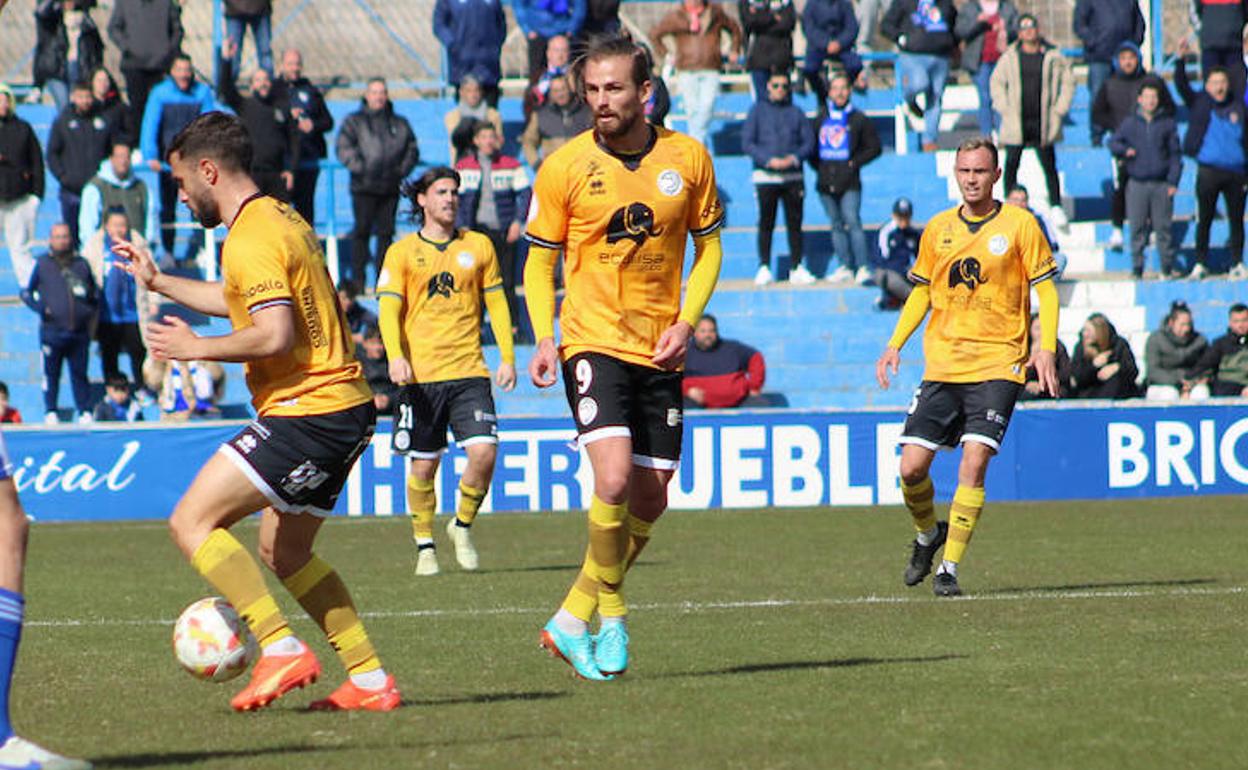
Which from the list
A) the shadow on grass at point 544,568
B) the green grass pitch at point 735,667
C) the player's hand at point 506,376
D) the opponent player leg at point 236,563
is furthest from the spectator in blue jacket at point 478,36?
the opponent player leg at point 236,563

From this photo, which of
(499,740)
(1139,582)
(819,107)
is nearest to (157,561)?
(1139,582)

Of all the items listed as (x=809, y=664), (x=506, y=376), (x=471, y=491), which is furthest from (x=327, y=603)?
(x=471, y=491)

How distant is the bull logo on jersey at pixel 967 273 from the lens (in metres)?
12.4

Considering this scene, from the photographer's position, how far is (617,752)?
6.91 metres

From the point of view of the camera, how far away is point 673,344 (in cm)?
870

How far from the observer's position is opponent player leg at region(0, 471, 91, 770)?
6.23 m

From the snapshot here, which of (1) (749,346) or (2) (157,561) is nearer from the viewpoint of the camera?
(2) (157,561)

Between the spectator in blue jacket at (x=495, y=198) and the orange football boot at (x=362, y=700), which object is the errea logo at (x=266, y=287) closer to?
the orange football boot at (x=362, y=700)

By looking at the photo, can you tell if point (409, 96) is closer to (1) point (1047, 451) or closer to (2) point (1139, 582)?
(1) point (1047, 451)

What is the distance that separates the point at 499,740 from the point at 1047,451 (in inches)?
593

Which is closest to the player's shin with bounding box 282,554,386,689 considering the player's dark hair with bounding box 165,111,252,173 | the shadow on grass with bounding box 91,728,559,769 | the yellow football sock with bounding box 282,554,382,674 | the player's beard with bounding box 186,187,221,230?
the yellow football sock with bounding box 282,554,382,674

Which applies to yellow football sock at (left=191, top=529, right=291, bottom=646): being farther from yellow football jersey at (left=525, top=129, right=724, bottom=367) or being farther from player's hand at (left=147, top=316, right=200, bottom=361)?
yellow football jersey at (left=525, top=129, right=724, bottom=367)

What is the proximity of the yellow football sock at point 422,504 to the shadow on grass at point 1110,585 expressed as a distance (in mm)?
4142

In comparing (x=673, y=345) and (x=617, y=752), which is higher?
(x=673, y=345)
